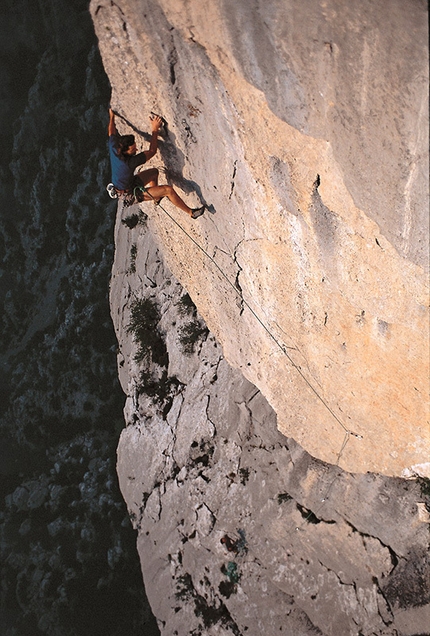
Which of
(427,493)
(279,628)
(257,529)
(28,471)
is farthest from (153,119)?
(28,471)

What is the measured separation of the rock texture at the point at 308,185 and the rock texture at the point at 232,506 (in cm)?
58

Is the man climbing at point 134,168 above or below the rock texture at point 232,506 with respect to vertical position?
above

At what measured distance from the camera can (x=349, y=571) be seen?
5.73 meters

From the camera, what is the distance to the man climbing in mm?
4852

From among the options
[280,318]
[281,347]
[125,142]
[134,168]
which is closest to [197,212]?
[134,168]

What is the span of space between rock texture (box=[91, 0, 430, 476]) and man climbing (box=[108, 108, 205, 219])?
16 cm

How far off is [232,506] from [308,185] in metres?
4.83

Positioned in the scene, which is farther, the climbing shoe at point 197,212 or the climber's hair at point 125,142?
the climbing shoe at point 197,212

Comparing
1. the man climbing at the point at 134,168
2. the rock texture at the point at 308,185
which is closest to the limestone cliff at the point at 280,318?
the rock texture at the point at 308,185

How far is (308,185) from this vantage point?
12.6 ft

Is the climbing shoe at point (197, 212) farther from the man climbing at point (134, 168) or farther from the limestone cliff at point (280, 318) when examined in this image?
the limestone cliff at point (280, 318)

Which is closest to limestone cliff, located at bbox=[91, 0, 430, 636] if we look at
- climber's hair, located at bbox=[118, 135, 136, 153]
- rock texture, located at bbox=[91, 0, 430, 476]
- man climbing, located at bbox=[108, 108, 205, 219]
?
rock texture, located at bbox=[91, 0, 430, 476]

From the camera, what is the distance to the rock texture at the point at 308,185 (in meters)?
2.88

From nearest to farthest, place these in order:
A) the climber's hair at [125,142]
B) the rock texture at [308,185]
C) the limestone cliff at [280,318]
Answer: the rock texture at [308,185] < the limestone cliff at [280,318] < the climber's hair at [125,142]
